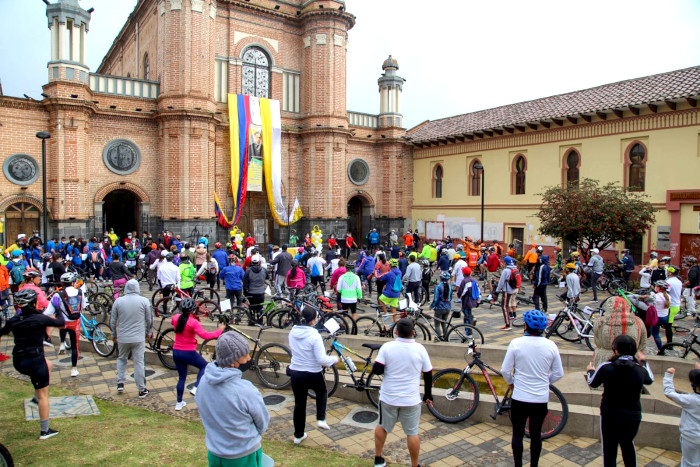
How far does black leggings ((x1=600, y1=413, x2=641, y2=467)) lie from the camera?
4707mm

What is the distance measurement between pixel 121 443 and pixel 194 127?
799 inches

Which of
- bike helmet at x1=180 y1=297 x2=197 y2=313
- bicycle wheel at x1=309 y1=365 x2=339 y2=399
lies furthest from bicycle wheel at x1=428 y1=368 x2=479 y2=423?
bike helmet at x1=180 y1=297 x2=197 y2=313

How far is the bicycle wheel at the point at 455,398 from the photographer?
6.75 metres

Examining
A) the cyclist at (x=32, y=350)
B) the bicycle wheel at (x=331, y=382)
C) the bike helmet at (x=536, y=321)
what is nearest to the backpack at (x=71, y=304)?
the cyclist at (x=32, y=350)

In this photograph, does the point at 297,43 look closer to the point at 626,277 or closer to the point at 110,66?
the point at 110,66

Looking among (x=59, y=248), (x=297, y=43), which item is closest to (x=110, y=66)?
(x=297, y=43)

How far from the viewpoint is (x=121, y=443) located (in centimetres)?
570

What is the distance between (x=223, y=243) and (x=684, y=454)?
2341cm

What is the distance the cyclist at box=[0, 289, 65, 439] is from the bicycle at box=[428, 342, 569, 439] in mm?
4850

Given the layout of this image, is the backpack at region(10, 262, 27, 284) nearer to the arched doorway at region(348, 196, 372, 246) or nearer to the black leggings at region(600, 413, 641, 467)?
the black leggings at region(600, 413, 641, 467)

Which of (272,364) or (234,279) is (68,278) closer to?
(234,279)

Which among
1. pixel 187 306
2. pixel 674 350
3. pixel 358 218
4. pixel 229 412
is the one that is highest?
pixel 358 218

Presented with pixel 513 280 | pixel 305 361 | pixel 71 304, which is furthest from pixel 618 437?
pixel 71 304

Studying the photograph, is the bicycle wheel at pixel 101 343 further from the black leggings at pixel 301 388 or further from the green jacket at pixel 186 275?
the black leggings at pixel 301 388
